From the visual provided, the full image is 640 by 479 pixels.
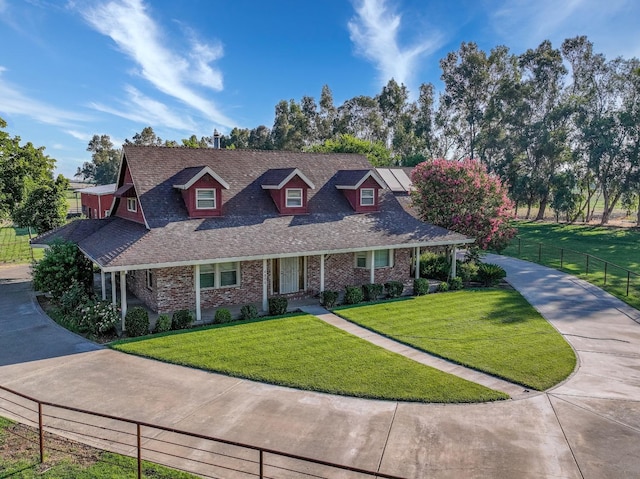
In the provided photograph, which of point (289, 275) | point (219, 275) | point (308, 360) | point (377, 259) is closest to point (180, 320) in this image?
point (219, 275)

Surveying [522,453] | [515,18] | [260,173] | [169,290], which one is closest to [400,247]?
[260,173]

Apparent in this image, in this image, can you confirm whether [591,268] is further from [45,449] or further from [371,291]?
[45,449]

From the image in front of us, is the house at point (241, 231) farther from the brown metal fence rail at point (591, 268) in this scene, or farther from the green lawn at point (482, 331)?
the brown metal fence rail at point (591, 268)

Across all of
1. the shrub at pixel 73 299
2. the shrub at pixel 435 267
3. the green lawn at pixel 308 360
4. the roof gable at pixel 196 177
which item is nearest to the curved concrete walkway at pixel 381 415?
the green lawn at pixel 308 360

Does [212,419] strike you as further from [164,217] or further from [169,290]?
[164,217]

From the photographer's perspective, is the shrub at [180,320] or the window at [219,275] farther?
the window at [219,275]
